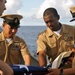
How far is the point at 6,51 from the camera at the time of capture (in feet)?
13.4

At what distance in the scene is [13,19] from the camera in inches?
164

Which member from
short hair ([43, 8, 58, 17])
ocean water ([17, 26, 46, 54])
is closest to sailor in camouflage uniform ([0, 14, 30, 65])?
short hair ([43, 8, 58, 17])

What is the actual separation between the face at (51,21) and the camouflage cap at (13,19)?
1.70 ft

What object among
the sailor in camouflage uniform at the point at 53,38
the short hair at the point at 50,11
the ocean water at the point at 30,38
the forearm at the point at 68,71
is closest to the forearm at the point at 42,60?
the sailor in camouflage uniform at the point at 53,38

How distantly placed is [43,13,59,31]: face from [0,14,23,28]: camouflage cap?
0.52 meters

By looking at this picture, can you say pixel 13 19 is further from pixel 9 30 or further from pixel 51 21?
pixel 51 21

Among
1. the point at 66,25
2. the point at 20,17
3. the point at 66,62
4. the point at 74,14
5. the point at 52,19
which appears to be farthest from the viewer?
the point at 20,17

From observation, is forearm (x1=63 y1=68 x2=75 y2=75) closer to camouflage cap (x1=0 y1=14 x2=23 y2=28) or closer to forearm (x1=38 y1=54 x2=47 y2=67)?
forearm (x1=38 y1=54 x2=47 y2=67)

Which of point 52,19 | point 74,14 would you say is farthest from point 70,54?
point 52,19

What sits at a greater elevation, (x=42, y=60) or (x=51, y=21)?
(x=51, y=21)

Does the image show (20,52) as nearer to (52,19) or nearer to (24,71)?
(52,19)

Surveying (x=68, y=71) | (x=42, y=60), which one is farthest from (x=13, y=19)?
(x=68, y=71)

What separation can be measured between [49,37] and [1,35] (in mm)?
749

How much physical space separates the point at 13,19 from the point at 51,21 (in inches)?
28.3
